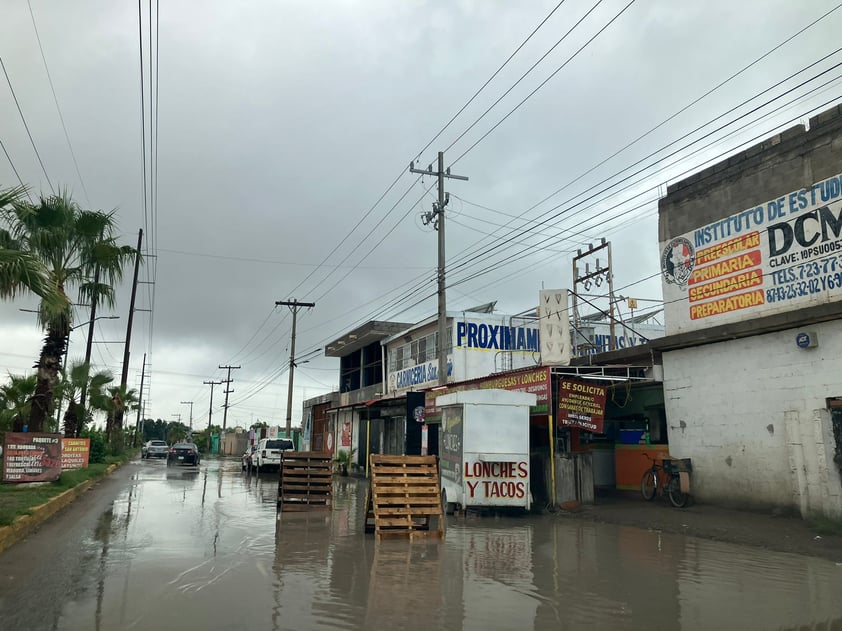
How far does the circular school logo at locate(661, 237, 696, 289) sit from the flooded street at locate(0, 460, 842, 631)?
687 cm

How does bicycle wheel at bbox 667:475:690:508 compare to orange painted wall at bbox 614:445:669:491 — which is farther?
orange painted wall at bbox 614:445:669:491

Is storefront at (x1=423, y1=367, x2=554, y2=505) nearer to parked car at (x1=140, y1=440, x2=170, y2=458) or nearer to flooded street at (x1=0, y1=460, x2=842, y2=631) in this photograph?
flooded street at (x1=0, y1=460, x2=842, y2=631)

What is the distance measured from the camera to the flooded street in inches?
247

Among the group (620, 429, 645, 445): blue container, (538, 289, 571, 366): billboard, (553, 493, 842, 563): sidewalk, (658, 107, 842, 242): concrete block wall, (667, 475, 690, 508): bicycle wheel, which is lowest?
(553, 493, 842, 563): sidewalk

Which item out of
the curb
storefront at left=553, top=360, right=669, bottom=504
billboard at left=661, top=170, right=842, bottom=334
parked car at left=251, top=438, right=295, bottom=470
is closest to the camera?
the curb

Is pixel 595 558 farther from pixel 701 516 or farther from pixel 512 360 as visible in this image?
pixel 512 360

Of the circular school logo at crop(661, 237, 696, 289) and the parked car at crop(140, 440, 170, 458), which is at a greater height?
the circular school logo at crop(661, 237, 696, 289)

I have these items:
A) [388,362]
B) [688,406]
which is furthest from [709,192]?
[388,362]

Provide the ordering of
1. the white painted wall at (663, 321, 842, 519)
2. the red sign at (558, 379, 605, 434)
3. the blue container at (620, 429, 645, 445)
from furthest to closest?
the blue container at (620, 429, 645, 445) < the red sign at (558, 379, 605, 434) < the white painted wall at (663, 321, 842, 519)

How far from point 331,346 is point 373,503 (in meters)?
34.0

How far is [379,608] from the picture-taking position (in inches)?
260

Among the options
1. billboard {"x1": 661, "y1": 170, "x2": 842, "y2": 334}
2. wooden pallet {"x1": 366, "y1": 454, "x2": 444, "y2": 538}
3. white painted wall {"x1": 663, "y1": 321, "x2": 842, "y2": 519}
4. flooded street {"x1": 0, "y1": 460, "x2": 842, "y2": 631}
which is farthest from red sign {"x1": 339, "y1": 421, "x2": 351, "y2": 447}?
wooden pallet {"x1": 366, "y1": 454, "x2": 444, "y2": 538}

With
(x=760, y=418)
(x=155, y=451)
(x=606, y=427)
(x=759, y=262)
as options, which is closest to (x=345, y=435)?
(x=155, y=451)

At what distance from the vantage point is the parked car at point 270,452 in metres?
31.5
